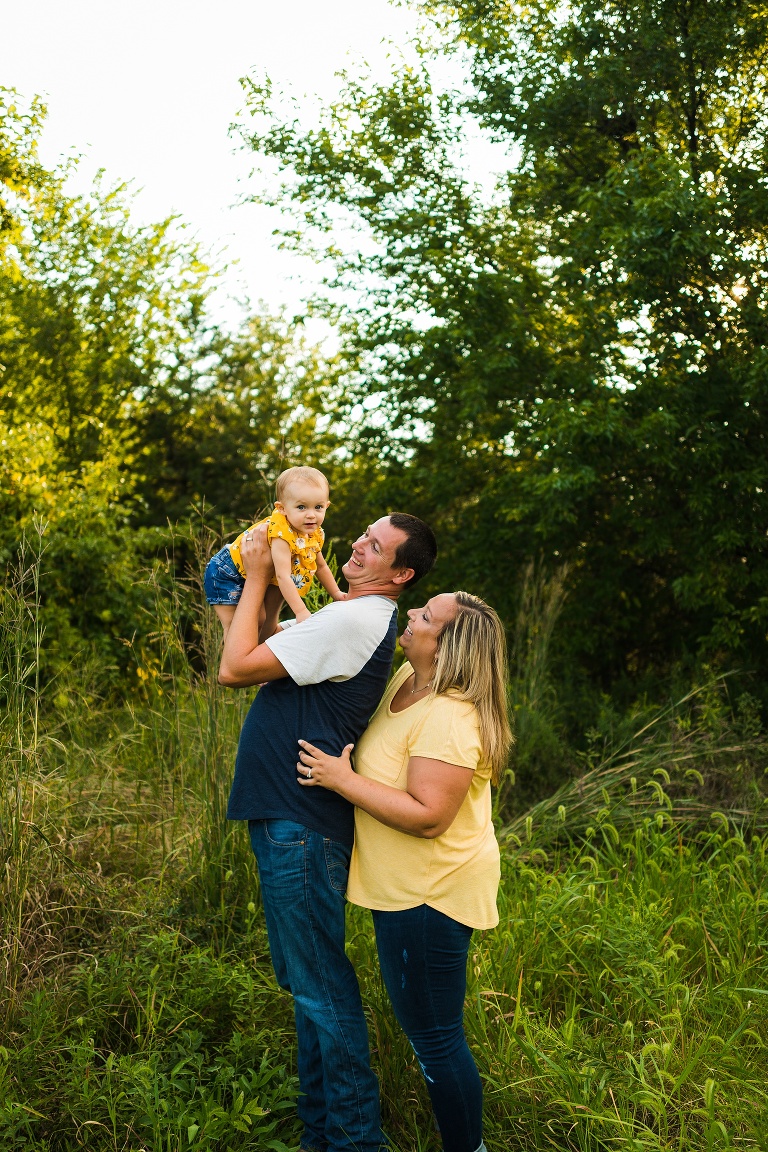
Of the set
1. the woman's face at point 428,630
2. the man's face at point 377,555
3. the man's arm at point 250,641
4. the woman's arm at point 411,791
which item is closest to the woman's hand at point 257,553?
the man's arm at point 250,641

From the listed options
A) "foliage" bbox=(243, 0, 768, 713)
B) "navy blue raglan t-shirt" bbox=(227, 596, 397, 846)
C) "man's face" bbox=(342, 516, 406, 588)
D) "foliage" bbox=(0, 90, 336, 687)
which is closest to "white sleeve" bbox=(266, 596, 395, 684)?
"navy blue raglan t-shirt" bbox=(227, 596, 397, 846)

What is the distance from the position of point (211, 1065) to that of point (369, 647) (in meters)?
1.52

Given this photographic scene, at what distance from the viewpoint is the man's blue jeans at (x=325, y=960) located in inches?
103

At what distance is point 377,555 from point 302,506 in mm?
368

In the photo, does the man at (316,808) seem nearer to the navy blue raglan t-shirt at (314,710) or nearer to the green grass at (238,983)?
the navy blue raglan t-shirt at (314,710)

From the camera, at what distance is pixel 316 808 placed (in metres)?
2.61

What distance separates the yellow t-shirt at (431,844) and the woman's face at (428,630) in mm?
123

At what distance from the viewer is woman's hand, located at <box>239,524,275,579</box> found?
2.83 m

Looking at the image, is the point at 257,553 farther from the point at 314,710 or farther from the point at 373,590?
the point at 314,710

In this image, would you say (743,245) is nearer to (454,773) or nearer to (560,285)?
(560,285)

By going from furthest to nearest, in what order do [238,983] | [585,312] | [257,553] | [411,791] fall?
[585,312] → [238,983] → [257,553] → [411,791]

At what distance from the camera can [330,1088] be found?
8.69 feet

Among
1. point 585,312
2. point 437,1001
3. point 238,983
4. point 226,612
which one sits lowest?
point 238,983

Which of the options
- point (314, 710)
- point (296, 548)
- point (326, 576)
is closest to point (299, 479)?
point (296, 548)
